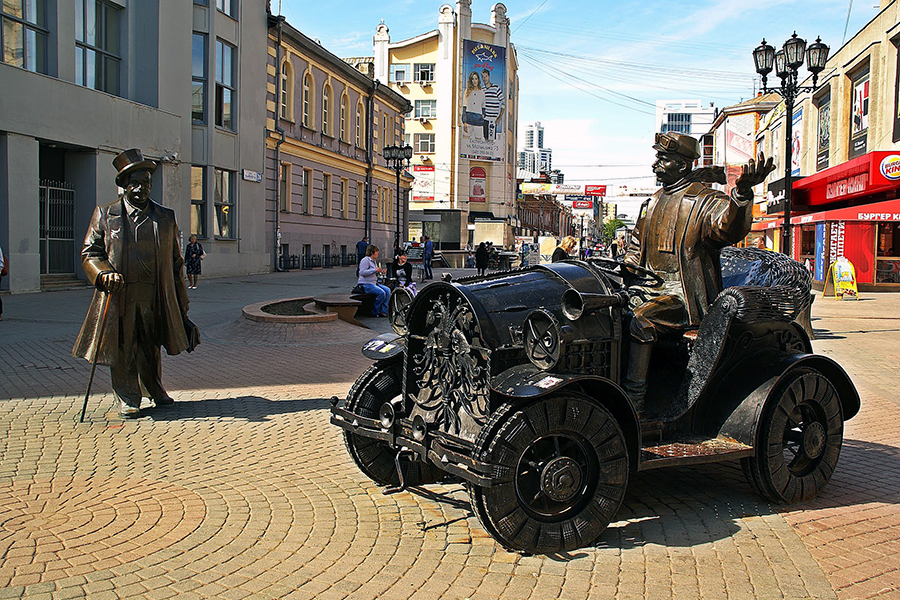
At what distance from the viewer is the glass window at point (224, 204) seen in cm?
2597

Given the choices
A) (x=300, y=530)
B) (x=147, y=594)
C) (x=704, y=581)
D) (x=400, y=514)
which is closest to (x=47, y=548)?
(x=147, y=594)

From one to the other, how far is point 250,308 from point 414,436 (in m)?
9.52

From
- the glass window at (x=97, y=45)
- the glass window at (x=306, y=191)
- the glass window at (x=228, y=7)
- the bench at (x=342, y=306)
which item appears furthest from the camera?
the glass window at (x=306, y=191)

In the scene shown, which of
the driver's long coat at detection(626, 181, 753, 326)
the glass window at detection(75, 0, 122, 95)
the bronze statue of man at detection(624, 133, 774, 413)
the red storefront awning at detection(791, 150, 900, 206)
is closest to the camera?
the bronze statue of man at detection(624, 133, 774, 413)

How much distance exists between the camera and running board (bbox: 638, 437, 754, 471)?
430 centimetres

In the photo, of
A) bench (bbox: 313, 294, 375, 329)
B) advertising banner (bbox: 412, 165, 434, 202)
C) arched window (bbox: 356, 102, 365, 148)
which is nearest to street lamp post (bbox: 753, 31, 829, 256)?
bench (bbox: 313, 294, 375, 329)

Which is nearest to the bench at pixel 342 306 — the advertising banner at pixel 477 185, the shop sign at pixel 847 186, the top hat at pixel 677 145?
the top hat at pixel 677 145

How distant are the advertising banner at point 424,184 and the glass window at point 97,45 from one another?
46.3m

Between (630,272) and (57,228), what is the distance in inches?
722

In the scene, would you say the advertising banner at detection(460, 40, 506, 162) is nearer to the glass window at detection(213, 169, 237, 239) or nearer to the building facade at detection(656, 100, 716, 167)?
the glass window at detection(213, 169, 237, 239)

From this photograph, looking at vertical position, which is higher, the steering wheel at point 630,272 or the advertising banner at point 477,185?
the advertising banner at point 477,185

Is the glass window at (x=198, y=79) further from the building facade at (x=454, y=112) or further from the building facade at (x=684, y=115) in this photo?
the building facade at (x=684, y=115)

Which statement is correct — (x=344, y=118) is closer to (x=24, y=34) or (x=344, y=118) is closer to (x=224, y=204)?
(x=224, y=204)

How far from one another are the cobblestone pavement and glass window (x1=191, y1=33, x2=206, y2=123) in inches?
748
